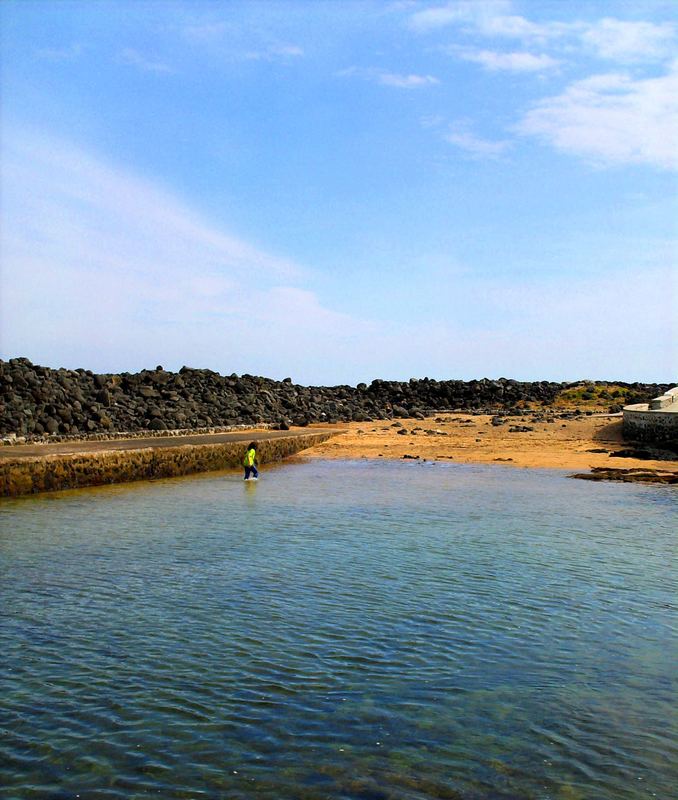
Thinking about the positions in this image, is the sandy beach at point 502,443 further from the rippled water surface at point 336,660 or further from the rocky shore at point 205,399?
the rippled water surface at point 336,660

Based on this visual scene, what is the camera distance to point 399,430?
132ft

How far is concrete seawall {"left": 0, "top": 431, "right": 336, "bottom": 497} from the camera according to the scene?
750 inches

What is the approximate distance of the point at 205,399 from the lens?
142 ft

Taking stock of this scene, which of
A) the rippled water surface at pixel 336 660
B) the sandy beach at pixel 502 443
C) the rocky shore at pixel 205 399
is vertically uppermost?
the rocky shore at pixel 205 399

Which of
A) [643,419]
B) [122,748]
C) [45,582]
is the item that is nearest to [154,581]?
[45,582]

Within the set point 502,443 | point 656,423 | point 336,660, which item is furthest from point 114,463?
point 656,423

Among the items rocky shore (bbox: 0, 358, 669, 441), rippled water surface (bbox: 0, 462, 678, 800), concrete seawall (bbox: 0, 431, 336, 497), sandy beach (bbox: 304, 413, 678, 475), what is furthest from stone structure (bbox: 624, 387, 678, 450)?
rippled water surface (bbox: 0, 462, 678, 800)

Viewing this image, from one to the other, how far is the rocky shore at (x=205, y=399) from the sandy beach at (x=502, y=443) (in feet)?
15.4

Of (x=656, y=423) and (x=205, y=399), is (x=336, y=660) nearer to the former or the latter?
(x=656, y=423)

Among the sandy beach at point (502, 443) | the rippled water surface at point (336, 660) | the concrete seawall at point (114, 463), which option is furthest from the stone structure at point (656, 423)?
the rippled water surface at point (336, 660)

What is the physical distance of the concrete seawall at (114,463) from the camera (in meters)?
19.0

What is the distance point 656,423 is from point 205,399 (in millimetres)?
23593

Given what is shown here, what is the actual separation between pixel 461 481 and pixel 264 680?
56.7 feet

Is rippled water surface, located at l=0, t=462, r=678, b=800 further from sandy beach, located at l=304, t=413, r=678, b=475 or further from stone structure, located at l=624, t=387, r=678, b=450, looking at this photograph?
stone structure, located at l=624, t=387, r=678, b=450
